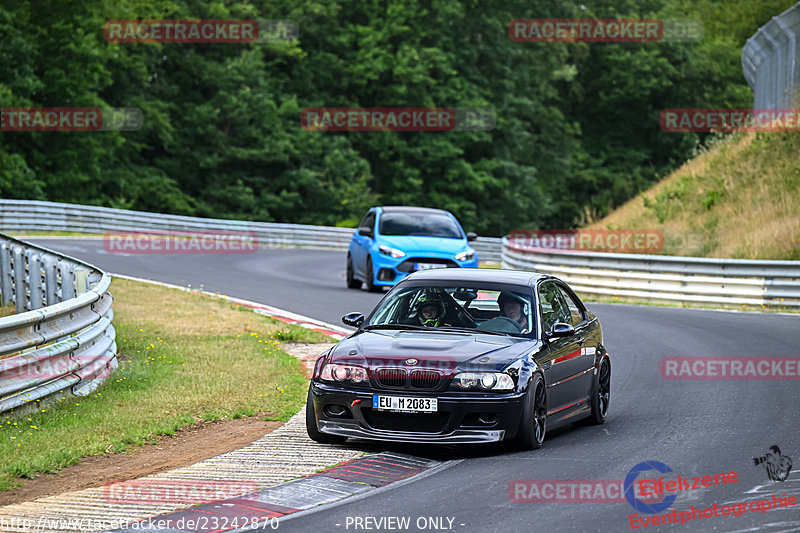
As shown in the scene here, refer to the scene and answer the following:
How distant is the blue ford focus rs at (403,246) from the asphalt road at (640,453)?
171 inches

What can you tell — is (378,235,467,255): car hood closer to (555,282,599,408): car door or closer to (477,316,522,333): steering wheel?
(555,282,599,408): car door

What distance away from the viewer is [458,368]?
9.05 meters

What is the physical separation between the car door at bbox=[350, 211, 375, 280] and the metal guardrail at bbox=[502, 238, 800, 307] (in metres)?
3.99

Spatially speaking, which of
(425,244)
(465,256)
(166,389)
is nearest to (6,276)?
(166,389)

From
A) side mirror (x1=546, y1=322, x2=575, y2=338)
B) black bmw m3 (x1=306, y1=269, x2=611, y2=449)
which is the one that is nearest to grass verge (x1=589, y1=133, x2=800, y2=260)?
black bmw m3 (x1=306, y1=269, x2=611, y2=449)

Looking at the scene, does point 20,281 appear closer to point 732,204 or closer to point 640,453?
point 640,453

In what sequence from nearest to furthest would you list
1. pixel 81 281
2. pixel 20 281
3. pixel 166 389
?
pixel 166 389 < pixel 81 281 < pixel 20 281

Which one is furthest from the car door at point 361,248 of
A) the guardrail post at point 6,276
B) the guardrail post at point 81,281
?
the guardrail post at point 81,281

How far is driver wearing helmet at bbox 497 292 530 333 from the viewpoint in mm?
10086

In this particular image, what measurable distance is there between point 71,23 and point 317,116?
1456 cm

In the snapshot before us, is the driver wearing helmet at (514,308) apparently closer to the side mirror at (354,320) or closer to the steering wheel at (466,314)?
the steering wheel at (466,314)

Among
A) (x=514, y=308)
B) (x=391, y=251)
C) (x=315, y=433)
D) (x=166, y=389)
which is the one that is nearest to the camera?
Answer: (x=315, y=433)

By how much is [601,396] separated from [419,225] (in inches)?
532

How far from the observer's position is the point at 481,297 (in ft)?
34.1
